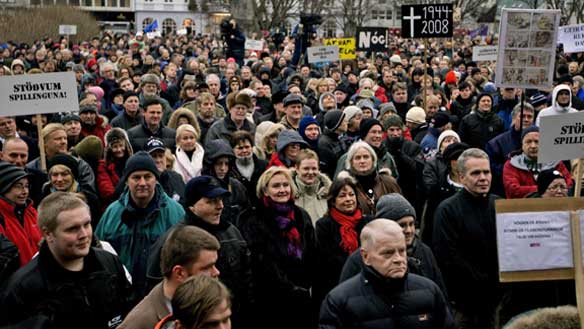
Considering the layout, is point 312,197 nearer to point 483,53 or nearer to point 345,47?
point 345,47

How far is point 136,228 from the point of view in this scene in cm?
581

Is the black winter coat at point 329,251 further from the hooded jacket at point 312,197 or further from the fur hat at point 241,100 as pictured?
the fur hat at point 241,100

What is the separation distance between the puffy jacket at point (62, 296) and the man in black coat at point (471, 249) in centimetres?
247

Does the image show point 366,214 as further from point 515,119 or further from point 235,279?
point 515,119

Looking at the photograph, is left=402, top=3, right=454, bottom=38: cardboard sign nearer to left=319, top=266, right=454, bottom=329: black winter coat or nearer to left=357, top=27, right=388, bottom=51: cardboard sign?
left=357, top=27, right=388, bottom=51: cardboard sign

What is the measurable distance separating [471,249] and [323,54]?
1193 cm

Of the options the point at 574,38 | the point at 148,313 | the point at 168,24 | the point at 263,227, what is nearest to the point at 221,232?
the point at 263,227

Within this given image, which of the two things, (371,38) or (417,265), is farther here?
A: (371,38)

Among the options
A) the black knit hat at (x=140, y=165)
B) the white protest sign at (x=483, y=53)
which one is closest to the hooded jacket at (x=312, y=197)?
the black knit hat at (x=140, y=165)

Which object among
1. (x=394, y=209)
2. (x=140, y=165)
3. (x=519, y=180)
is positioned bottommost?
(x=519, y=180)

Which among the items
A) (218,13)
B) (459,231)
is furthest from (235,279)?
(218,13)

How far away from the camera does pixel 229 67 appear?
17406 millimetres

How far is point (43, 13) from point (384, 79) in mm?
33080

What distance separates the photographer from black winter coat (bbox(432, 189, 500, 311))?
5.79 m
